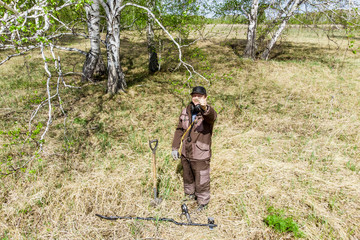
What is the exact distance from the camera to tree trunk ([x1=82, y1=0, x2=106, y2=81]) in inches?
292

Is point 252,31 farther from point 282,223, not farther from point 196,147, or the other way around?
point 282,223

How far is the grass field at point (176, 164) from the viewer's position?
124 inches

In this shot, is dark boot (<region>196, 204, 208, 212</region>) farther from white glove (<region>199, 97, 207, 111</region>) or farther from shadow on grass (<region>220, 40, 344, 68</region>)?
shadow on grass (<region>220, 40, 344, 68</region>)

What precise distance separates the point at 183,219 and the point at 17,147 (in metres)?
4.72

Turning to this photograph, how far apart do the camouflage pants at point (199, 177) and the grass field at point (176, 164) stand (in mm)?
348

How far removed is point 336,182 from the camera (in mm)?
3822

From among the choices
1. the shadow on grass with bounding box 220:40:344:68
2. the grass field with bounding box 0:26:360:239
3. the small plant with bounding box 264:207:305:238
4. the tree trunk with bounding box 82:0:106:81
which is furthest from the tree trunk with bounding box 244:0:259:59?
the small plant with bounding box 264:207:305:238

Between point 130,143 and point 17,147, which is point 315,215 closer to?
point 130,143

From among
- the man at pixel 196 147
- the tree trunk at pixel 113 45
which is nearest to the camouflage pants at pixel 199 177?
the man at pixel 196 147

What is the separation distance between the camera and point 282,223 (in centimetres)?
296

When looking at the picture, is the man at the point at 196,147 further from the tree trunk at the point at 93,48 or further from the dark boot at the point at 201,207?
the tree trunk at the point at 93,48

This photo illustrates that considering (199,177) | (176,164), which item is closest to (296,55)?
(176,164)

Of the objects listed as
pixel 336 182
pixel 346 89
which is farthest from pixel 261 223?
pixel 346 89

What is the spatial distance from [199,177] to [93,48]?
7.79 metres
